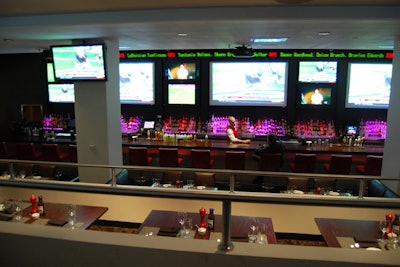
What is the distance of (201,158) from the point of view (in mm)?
6637

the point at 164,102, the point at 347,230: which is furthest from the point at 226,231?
the point at 164,102

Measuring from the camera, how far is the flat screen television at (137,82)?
9586 mm

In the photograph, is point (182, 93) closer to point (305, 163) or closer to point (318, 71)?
point (318, 71)

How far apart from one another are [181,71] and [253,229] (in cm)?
660

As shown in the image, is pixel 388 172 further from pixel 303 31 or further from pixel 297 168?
pixel 303 31

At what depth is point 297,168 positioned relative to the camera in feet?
21.2

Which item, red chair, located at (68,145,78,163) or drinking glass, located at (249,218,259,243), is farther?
red chair, located at (68,145,78,163)

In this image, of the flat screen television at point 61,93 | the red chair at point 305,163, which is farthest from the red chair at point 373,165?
the flat screen television at point 61,93

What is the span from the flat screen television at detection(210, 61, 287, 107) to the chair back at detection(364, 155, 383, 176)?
3317 millimetres

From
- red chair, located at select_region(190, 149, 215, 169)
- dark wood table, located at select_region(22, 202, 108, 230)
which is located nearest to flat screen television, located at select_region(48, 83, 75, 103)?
red chair, located at select_region(190, 149, 215, 169)

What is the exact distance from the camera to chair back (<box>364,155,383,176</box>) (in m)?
6.12

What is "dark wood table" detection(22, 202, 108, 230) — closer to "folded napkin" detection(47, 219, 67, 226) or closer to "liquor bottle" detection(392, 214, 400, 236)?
"folded napkin" detection(47, 219, 67, 226)

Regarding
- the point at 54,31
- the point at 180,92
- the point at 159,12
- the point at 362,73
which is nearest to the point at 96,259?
the point at 159,12

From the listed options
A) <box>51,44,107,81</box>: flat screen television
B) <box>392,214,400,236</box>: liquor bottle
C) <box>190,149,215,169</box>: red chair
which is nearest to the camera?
<box>392,214,400,236</box>: liquor bottle
